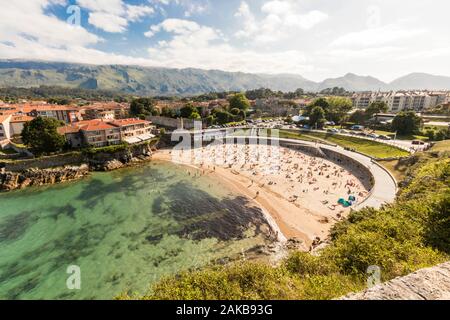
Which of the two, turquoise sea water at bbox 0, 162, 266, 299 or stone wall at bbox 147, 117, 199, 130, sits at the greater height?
stone wall at bbox 147, 117, 199, 130

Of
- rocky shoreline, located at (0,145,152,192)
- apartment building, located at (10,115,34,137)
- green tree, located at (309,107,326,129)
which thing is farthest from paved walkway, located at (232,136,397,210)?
apartment building, located at (10,115,34,137)

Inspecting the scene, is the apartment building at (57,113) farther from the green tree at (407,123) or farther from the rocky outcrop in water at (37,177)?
the green tree at (407,123)

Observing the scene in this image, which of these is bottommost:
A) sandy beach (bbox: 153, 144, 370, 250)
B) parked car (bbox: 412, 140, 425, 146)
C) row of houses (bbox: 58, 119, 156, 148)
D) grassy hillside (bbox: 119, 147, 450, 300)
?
sandy beach (bbox: 153, 144, 370, 250)

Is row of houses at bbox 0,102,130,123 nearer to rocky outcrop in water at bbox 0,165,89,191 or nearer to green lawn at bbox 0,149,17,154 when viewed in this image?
green lawn at bbox 0,149,17,154

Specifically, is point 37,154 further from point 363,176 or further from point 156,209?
point 363,176

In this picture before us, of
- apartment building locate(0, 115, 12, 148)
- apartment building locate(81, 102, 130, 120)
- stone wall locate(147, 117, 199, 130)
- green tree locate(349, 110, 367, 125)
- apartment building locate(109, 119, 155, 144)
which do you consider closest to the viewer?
apartment building locate(0, 115, 12, 148)

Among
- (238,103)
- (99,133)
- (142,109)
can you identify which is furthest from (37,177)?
(238,103)

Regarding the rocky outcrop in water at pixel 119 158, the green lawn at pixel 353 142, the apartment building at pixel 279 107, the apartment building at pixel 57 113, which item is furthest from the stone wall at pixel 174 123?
the apartment building at pixel 279 107
